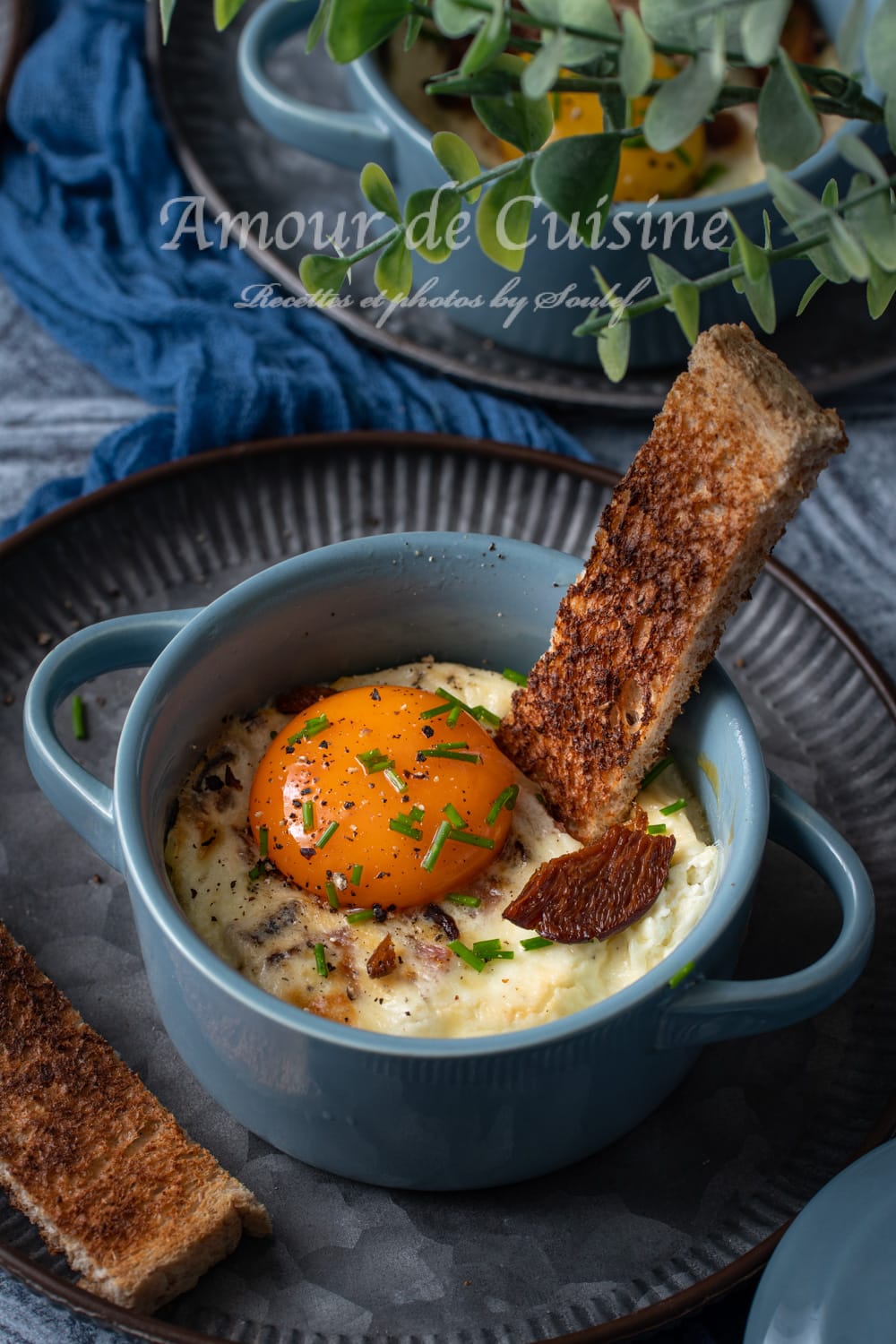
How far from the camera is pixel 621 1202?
1683 mm

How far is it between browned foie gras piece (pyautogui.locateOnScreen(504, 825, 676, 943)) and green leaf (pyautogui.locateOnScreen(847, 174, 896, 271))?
75 centimetres

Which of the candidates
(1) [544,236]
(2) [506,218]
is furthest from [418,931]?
(1) [544,236]

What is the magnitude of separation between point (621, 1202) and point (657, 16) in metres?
1.29

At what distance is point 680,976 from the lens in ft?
4.87

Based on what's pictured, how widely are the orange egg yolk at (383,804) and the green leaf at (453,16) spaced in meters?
0.92

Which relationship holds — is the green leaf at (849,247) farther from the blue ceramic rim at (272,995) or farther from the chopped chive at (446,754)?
the chopped chive at (446,754)

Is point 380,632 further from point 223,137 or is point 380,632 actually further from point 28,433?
point 223,137

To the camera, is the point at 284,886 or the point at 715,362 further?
the point at 284,886

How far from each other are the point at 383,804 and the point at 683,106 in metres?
0.94

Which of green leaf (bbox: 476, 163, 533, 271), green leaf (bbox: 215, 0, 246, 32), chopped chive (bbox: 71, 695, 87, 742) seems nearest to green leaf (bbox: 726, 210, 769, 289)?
green leaf (bbox: 476, 163, 533, 271)

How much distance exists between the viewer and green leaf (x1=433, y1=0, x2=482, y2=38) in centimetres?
108

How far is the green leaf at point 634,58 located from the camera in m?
1.05

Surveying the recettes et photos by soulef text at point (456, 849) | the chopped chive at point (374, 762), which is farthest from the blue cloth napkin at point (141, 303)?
the chopped chive at point (374, 762)

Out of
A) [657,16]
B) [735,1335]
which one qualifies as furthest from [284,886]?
[657,16]
